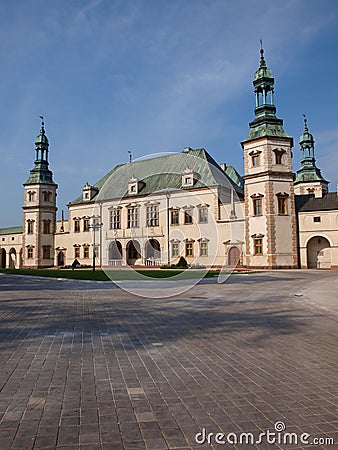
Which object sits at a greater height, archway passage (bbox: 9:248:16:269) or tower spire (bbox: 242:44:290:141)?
tower spire (bbox: 242:44:290:141)

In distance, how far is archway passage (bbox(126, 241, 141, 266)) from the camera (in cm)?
5372

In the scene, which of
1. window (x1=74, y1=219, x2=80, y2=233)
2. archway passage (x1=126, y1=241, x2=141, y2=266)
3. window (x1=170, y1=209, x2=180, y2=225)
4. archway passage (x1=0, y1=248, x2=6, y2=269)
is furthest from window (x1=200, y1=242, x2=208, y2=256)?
archway passage (x1=0, y1=248, x2=6, y2=269)

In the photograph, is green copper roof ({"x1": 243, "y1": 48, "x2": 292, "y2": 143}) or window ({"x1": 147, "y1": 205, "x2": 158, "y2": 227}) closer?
green copper roof ({"x1": 243, "y1": 48, "x2": 292, "y2": 143})

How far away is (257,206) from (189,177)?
12.5 meters

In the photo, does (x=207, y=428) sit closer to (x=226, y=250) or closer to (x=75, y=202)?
(x=226, y=250)

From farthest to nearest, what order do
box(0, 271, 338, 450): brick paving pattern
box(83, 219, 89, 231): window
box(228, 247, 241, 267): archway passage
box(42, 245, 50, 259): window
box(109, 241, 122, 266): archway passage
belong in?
box(42, 245, 50, 259): window → box(83, 219, 89, 231): window → box(109, 241, 122, 266): archway passage → box(228, 247, 241, 267): archway passage → box(0, 271, 338, 450): brick paving pattern

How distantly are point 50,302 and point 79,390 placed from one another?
9516 millimetres

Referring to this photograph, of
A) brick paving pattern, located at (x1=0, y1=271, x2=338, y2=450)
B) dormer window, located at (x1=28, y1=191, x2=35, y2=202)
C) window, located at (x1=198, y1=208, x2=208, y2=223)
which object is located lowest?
brick paving pattern, located at (x1=0, y1=271, x2=338, y2=450)

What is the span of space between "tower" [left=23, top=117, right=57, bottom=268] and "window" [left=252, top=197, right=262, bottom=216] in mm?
35243

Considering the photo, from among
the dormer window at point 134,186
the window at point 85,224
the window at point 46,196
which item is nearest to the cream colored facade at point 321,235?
the dormer window at point 134,186

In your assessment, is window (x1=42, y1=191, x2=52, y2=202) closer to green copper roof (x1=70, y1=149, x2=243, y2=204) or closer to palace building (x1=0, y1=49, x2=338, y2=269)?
palace building (x1=0, y1=49, x2=338, y2=269)

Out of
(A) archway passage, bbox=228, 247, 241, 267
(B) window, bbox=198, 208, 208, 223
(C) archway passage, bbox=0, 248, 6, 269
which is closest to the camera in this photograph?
(A) archway passage, bbox=228, 247, 241, 267

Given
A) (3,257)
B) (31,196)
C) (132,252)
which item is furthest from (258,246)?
(3,257)

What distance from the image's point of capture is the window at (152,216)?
2036 inches
